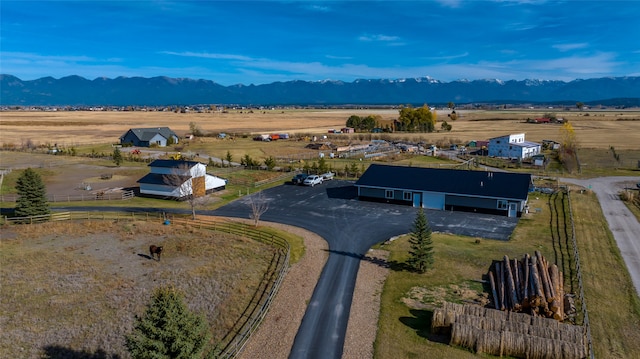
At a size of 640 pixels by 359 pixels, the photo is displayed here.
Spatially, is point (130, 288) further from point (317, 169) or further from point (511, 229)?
point (317, 169)

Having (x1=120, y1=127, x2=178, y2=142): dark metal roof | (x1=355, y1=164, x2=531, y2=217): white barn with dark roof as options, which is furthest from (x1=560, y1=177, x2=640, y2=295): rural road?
(x1=120, y1=127, x2=178, y2=142): dark metal roof

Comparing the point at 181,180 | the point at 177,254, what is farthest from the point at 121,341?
the point at 181,180

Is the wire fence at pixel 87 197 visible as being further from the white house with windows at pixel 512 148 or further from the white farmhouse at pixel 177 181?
the white house with windows at pixel 512 148

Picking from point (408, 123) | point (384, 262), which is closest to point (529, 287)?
point (384, 262)

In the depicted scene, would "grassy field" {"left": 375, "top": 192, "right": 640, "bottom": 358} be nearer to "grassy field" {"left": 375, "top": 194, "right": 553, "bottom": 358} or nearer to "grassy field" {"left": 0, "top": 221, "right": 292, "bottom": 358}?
"grassy field" {"left": 375, "top": 194, "right": 553, "bottom": 358}

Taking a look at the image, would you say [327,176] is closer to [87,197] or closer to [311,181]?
[311,181]

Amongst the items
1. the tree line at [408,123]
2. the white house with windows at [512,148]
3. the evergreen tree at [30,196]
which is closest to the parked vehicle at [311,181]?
the evergreen tree at [30,196]
